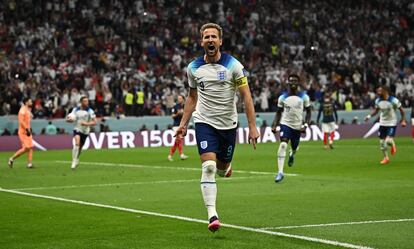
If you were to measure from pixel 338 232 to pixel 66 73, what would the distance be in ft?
115

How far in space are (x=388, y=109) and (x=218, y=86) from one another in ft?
56.7

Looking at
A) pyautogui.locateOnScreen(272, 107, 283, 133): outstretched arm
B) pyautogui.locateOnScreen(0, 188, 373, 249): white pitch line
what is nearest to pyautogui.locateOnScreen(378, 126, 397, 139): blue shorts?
pyautogui.locateOnScreen(272, 107, 283, 133): outstretched arm

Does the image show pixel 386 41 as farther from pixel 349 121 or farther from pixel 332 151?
pixel 332 151

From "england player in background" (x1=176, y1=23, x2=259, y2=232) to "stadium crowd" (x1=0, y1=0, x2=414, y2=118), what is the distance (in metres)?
31.7

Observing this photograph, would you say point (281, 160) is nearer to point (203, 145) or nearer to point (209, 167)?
point (203, 145)

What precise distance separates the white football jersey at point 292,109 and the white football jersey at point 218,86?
33.2 ft

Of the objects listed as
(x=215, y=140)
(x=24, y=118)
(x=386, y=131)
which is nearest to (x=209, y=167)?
(x=215, y=140)

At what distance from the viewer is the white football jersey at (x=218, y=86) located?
12406 mm

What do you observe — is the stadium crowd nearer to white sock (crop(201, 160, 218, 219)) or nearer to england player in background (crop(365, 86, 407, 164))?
england player in background (crop(365, 86, 407, 164))

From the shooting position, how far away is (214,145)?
12.4 meters

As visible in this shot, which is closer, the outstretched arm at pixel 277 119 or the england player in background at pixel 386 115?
the outstretched arm at pixel 277 119

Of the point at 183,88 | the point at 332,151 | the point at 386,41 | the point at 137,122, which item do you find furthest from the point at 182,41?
the point at 332,151

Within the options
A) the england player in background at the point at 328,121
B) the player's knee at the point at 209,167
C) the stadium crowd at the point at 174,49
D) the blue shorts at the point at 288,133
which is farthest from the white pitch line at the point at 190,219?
the stadium crowd at the point at 174,49

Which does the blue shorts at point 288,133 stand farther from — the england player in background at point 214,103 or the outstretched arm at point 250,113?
the outstretched arm at point 250,113
